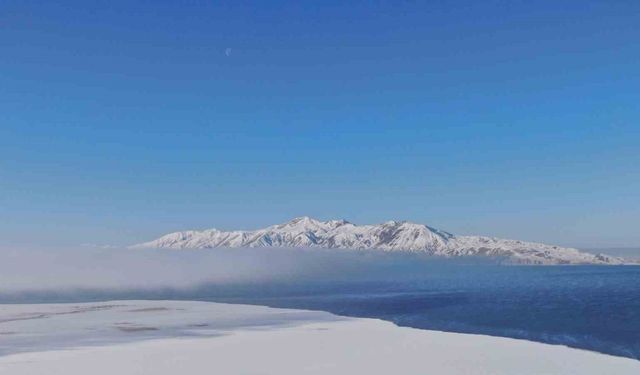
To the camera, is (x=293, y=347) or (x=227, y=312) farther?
(x=227, y=312)

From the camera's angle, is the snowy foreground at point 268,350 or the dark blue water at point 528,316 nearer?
the snowy foreground at point 268,350

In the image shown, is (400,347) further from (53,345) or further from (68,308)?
(68,308)

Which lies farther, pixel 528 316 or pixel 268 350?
pixel 528 316

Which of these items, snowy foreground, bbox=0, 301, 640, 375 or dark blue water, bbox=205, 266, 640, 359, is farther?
dark blue water, bbox=205, 266, 640, 359

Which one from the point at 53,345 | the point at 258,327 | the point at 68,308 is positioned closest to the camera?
the point at 53,345

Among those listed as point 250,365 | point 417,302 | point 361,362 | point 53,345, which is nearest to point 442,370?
point 361,362

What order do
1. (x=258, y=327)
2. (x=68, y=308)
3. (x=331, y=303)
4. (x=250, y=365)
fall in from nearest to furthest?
(x=250, y=365) < (x=258, y=327) < (x=68, y=308) < (x=331, y=303)
